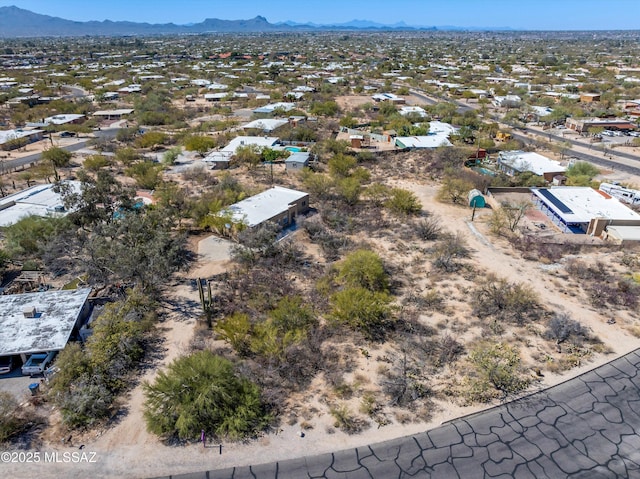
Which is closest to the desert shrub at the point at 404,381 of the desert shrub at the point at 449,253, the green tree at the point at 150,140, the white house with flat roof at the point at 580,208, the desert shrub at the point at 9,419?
the desert shrub at the point at 449,253

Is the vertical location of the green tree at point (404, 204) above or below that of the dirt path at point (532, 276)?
above

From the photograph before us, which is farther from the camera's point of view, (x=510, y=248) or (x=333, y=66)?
(x=333, y=66)

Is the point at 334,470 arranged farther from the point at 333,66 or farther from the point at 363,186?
the point at 333,66

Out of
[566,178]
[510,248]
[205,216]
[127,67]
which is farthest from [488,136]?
[127,67]

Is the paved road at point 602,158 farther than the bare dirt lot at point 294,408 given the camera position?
Yes

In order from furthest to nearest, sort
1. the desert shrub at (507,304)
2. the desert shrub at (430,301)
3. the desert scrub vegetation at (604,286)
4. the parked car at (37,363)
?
the desert scrub vegetation at (604,286)
the desert shrub at (430,301)
the desert shrub at (507,304)
the parked car at (37,363)

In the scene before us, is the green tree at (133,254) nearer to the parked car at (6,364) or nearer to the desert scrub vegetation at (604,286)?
the parked car at (6,364)

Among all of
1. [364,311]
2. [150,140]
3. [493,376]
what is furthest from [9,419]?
[150,140]
